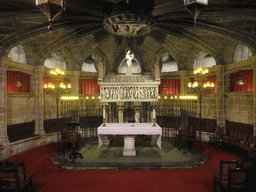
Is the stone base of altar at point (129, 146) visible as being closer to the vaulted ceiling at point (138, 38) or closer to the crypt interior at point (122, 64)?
the crypt interior at point (122, 64)

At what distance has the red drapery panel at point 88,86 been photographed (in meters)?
12.3

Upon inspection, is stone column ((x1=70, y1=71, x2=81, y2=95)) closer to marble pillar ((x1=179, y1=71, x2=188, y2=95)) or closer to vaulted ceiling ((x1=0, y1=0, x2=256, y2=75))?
vaulted ceiling ((x1=0, y1=0, x2=256, y2=75))

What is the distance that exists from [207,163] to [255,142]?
6.68ft

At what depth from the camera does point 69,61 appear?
1128cm

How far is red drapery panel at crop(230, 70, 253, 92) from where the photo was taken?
8.49 meters

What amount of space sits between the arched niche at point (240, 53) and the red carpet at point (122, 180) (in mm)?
5313

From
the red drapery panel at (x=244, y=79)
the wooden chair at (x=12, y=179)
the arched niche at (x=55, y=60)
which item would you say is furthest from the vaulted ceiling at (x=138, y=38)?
the wooden chair at (x=12, y=179)

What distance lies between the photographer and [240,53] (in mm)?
9109

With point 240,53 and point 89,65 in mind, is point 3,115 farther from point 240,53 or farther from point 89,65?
point 240,53

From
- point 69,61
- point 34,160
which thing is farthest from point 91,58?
point 34,160

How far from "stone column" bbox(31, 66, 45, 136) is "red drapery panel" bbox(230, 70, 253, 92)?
972 cm

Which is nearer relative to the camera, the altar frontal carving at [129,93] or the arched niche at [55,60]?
the altar frontal carving at [129,93]

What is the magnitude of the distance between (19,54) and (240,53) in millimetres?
10807

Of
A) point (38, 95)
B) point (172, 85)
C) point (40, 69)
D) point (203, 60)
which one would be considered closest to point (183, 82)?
point (172, 85)
